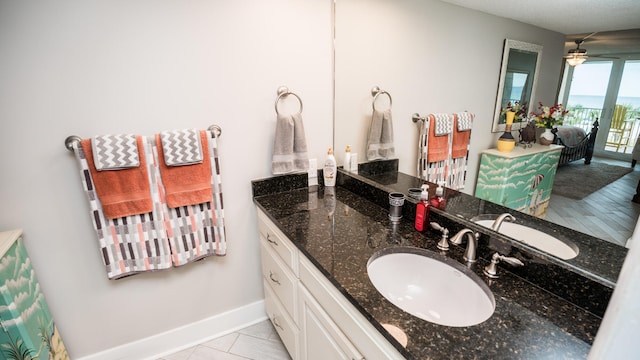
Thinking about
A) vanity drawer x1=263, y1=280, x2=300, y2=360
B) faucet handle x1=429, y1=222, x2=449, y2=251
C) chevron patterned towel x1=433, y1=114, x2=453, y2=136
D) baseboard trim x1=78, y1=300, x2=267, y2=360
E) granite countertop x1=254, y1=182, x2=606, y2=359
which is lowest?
baseboard trim x1=78, y1=300, x2=267, y2=360

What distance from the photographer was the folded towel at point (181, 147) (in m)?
1.43

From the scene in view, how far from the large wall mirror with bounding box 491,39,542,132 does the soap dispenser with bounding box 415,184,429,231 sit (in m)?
0.38

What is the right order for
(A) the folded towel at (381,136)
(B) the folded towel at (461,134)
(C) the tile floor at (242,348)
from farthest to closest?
(C) the tile floor at (242,348) < (A) the folded towel at (381,136) < (B) the folded towel at (461,134)

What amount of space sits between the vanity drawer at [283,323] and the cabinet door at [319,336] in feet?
0.30

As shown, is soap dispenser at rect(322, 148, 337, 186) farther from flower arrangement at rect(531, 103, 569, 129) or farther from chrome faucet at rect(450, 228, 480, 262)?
flower arrangement at rect(531, 103, 569, 129)

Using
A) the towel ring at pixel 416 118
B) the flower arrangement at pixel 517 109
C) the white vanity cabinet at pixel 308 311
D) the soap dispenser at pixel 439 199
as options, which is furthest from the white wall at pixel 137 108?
A: the flower arrangement at pixel 517 109

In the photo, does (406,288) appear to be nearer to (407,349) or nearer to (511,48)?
(407,349)

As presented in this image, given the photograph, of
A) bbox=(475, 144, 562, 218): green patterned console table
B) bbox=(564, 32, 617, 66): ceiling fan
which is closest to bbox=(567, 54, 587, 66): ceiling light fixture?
bbox=(564, 32, 617, 66): ceiling fan

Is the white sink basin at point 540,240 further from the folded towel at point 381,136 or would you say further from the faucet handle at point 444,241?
the folded towel at point 381,136

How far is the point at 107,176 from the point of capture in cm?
134

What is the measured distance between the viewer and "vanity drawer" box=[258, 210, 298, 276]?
54.0 inches

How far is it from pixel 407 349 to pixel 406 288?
428 mm

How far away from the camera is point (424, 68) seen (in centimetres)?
136

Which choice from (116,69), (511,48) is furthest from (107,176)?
(511,48)
